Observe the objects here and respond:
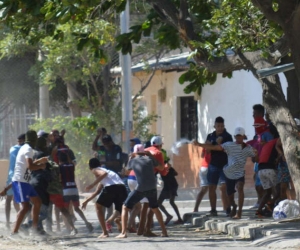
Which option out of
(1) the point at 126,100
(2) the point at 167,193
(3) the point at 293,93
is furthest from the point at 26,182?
Result: (1) the point at 126,100

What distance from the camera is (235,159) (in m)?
15.4

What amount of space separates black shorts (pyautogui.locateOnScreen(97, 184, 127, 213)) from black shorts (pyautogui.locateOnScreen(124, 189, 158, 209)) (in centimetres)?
51

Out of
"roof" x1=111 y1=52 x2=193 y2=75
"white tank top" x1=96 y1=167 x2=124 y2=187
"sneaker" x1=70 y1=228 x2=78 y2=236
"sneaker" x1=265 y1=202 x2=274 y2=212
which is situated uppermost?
"roof" x1=111 y1=52 x2=193 y2=75

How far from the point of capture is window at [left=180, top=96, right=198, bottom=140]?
86.5ft

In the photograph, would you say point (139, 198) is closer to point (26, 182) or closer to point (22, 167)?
point (26, 182)

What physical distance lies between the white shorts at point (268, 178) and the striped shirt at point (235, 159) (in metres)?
0.34

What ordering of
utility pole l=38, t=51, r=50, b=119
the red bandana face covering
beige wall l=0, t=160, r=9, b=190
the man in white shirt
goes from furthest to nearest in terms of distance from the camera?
beige wall l=0, t=160, r=9, b=190 < utility pole l=38, t=51, r=50, b=119 < the red bandana face covering < the man in white shirt

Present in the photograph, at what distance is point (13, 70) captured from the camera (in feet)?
87.0

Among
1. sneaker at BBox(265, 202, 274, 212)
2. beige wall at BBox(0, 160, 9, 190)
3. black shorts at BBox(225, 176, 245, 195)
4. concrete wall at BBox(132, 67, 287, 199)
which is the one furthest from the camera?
beige wall at BBox(0, 160, 9, 190)

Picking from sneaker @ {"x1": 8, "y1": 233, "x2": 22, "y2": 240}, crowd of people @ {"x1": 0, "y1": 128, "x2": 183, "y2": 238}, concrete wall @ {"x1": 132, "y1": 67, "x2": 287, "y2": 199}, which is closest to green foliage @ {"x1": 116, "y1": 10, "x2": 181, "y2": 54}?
crowd of people @ {"x1": 0, "y1": 128, "x2": 183, "y2": 238}

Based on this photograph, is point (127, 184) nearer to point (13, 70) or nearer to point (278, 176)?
point (278, 176)

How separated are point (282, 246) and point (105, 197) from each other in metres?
3.42

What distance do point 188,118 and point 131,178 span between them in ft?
38.9

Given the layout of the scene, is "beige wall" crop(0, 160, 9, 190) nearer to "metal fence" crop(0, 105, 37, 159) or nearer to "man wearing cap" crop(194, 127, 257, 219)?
"metal fence" crop(0, 105, 37, 159)
